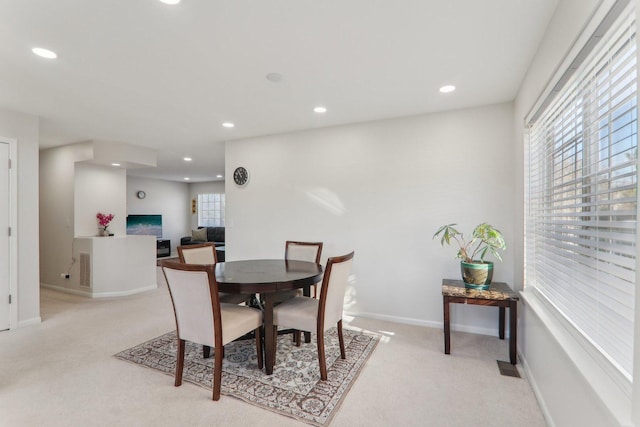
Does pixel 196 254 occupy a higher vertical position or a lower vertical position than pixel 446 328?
higher

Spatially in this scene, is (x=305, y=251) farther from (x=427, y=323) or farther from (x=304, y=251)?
(x=427, y=323)

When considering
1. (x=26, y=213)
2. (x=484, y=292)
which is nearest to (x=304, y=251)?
(x=484, y=292)

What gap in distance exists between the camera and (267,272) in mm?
2691

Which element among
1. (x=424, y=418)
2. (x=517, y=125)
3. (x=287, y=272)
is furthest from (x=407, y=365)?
(x=517, y=125)

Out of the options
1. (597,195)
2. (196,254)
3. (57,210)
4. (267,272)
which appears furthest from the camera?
(57,210)

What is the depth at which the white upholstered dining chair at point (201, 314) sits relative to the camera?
2.02 m

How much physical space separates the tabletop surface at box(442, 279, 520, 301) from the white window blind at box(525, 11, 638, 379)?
480 millimetres

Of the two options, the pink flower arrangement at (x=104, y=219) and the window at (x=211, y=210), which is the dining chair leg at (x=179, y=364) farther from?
the window at (x=211, y=210)

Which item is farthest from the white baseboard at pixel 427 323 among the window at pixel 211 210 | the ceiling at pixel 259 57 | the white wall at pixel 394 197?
the window at pixel 211 210

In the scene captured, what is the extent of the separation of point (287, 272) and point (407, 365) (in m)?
1.24

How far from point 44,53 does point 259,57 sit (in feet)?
4.89

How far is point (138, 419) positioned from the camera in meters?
1.88

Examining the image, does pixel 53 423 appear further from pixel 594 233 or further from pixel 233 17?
pixel 594 233

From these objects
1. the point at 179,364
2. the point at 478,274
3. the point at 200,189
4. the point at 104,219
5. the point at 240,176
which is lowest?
the point at 179,364
